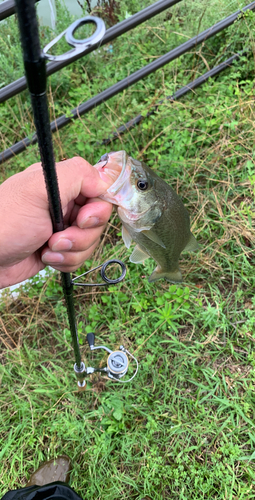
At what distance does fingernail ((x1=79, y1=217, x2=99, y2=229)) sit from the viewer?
4.09ft

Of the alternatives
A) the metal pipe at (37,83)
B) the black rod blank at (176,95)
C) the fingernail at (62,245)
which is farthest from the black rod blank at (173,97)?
the metal pipe at (37,83)

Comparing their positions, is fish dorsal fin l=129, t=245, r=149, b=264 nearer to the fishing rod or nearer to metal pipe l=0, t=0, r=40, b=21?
the fishing rod

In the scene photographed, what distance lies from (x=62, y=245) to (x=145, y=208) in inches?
19.2

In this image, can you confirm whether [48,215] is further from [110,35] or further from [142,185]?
[110,35]

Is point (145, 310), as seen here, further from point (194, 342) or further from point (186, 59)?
point (186, 59)

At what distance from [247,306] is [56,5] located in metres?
3.94

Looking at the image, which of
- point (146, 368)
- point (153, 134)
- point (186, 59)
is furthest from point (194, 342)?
point (186, 59)

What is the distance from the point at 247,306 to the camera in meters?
2.39

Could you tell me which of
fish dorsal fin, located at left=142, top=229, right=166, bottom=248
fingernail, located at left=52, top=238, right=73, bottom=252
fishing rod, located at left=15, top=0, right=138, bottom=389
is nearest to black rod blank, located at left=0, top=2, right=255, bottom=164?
fish dorsal fin, located at left=142, top=229, right=166, bottom=248

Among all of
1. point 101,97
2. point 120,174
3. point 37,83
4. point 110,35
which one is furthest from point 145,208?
point 101,97

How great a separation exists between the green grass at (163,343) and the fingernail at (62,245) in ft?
4.09

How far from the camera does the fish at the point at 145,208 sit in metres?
1.34

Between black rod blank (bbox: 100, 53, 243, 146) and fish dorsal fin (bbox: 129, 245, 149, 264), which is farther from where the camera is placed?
black rod blank (bbox: 100, 53, 243, 146)

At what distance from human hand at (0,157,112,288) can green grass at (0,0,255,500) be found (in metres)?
1.17
